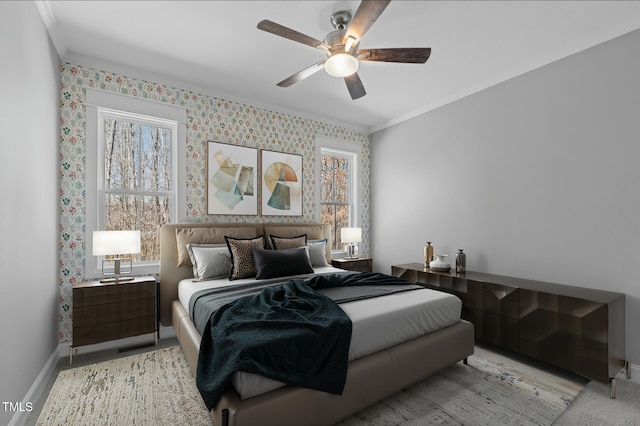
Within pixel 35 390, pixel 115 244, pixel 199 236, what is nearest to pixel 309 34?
pixel 199 236

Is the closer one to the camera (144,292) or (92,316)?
(92,316)

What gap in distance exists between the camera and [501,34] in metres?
2.64

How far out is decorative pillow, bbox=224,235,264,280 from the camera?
3.18 m

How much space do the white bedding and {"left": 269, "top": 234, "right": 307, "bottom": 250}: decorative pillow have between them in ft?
3.84

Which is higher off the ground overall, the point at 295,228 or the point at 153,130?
the point at 153,130

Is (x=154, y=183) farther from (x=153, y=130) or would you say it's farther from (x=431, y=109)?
(x=431, y=109)

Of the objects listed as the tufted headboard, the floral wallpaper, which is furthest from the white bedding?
the floral wallpaper

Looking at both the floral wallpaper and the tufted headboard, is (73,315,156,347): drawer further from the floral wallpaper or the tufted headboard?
the floral wallpaper

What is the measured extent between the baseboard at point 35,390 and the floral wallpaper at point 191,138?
0.32 meters

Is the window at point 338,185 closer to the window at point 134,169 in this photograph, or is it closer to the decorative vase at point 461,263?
the decorative vase at point 461,263

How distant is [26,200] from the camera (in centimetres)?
207

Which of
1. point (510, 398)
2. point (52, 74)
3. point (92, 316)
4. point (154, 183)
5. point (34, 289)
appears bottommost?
point (510, 398)

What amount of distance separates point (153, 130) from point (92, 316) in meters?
2.07

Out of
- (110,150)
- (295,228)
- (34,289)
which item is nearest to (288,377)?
(34,289)
